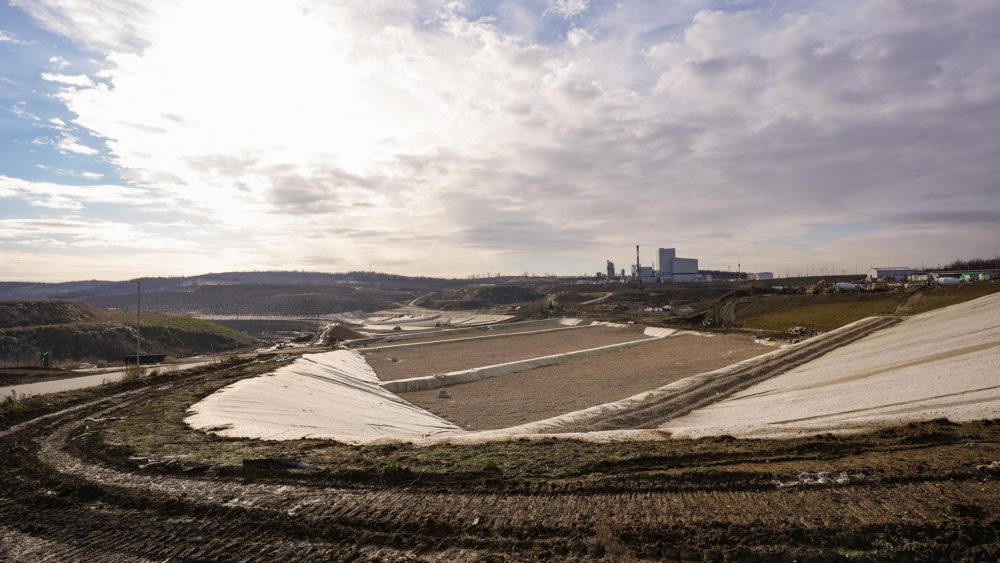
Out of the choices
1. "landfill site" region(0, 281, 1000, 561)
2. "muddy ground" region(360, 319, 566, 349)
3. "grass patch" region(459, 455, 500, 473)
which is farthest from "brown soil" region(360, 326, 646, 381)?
"grass patch" region(459, 455, 500, 473)

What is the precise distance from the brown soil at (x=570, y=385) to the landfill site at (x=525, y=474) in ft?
1.86

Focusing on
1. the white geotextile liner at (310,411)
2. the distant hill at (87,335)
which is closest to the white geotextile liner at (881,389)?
the white geotextile liner at (310,411)

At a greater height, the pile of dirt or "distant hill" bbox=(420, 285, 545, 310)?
"distant hill" bbox=(420, 285, 545, 310)

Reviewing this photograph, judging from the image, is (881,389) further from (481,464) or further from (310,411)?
(310,411)

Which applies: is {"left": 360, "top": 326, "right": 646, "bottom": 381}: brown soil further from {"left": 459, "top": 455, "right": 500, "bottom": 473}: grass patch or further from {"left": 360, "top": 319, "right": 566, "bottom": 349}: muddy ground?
{"left": 459, "top": 455, "right": 500, "bottom": 473}: grass patch

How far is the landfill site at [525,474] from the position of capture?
21.7ft

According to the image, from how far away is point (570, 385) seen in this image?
1108 inches

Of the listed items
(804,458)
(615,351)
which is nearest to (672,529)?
(804,458)

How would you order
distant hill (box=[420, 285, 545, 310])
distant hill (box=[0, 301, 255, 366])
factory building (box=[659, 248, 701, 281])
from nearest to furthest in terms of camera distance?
distant hill (box=[0, 301, 255, 366])
distant hill (box=[420, 285, 545, 310])
factory building (box=[659, 248, 701, 281])

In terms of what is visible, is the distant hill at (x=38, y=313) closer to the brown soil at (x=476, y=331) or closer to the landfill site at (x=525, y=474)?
the brown soil at (x=476, y=331)

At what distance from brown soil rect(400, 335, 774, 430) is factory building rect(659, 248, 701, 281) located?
391ft

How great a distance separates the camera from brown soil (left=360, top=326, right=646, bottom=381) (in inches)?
1430

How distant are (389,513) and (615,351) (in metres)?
37.1

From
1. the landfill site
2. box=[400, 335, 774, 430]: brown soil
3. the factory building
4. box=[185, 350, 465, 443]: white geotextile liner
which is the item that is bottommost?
box=[400, 335, 774, 430]: brown soil
